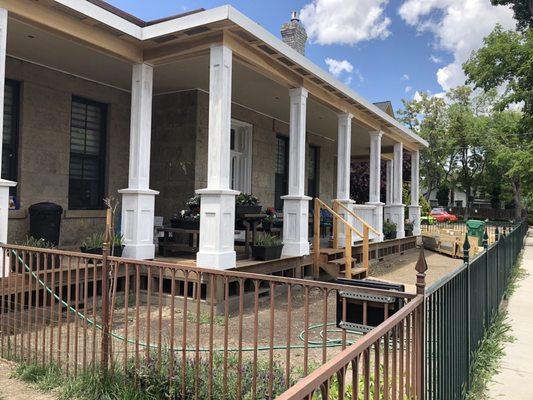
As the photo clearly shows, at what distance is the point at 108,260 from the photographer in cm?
354

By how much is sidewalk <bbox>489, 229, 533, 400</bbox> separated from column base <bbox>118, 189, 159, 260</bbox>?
4.67 m

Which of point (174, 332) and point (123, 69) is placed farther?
point (123, 69)

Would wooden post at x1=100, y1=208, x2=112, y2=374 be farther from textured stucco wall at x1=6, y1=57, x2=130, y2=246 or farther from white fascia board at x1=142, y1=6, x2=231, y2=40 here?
textured stucco wall at x1=6, y1=57, x2=130, y2=246

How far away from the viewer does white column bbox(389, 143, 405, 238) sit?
45.5ft

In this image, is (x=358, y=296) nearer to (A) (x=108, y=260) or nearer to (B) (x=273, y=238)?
(A) (x=108, y=260)

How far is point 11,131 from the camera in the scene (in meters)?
7.58

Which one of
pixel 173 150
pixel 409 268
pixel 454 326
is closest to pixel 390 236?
pixel 409 268

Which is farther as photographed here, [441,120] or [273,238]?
[441,120]

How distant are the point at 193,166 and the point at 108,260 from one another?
6155 millimetres

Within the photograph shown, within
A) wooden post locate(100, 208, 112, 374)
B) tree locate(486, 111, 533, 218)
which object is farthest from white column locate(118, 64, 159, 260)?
tree locate(486, 111, 533, 218)

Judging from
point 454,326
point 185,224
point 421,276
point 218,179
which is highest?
point 218,179

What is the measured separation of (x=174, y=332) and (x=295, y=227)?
3.49 meters

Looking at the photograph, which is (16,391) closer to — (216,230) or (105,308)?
(105,308)

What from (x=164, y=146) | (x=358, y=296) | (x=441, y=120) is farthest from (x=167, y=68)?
(x=441, y=120)
